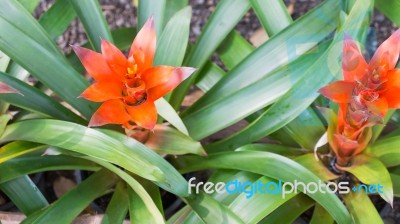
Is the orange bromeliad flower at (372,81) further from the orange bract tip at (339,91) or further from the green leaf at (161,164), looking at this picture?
the green leaf at (161,164)

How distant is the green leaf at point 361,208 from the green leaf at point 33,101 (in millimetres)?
718

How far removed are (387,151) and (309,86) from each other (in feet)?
0.88

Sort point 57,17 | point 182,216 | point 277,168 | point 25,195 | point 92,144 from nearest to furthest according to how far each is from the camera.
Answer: point 92,144, point 277,168, point 182,216, point 25,195, point 57,17

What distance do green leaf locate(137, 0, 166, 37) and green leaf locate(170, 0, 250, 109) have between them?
0.51 feet

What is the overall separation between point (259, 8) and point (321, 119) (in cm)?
34

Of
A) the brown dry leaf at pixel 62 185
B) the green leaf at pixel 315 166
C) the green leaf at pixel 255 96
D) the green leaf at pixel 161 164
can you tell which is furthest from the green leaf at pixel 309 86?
the brown dry leaf at pixel 62 185

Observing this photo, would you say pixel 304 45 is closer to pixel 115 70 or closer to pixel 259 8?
pixel 259 8

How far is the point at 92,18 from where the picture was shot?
3.94ft

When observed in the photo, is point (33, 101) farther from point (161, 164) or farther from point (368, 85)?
point (368, 85)

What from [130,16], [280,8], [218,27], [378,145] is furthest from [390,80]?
[130,16]

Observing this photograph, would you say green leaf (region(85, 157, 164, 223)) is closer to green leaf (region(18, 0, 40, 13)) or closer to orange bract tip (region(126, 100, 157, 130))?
orange bract tip (region(126, 100, 157, 130))

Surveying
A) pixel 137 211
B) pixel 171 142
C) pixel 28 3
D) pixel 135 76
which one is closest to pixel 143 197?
pixel 137 211

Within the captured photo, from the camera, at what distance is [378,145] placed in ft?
3.97

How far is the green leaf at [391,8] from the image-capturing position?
1230 mm
